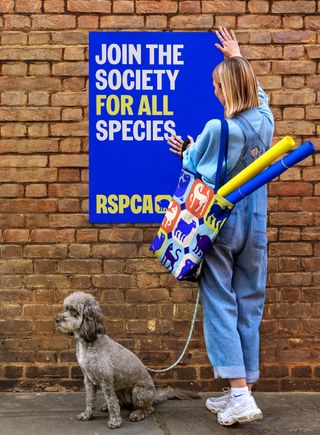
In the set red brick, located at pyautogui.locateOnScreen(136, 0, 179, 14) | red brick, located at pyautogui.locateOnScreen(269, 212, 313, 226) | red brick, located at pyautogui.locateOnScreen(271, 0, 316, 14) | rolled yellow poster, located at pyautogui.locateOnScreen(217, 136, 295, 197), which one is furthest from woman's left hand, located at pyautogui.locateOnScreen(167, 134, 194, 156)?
red brick, located at pyautogui.locateOnScreen(271, 0, 316, 14)

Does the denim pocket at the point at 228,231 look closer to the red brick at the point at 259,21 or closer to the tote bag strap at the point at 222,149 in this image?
the tote bag strap at the point at 222,149

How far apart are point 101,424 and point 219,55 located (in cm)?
252

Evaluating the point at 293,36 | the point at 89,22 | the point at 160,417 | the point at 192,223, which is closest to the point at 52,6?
the point at 89,22

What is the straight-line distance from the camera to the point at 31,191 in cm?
455

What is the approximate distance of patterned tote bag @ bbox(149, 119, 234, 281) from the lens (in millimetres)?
3566

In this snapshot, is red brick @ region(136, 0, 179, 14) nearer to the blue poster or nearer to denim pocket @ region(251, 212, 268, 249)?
the blue poster

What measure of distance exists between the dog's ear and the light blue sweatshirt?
3.15 feet

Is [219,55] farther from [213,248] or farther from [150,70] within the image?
[213,248]

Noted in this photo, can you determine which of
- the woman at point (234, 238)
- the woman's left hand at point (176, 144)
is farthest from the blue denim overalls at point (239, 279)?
the woman's left hand at point (176, 144)

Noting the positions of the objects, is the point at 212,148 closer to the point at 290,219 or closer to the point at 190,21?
the point at 290,219

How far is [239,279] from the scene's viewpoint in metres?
3.87

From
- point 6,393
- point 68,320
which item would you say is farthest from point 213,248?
point 6,393

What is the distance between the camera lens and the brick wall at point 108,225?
14.9ft

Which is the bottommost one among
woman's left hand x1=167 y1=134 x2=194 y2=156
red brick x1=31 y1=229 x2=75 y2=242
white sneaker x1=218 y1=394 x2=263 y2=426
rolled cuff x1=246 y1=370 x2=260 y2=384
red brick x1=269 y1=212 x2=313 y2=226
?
white sneaker x1=218 y1=394 x2=263 y2=426
